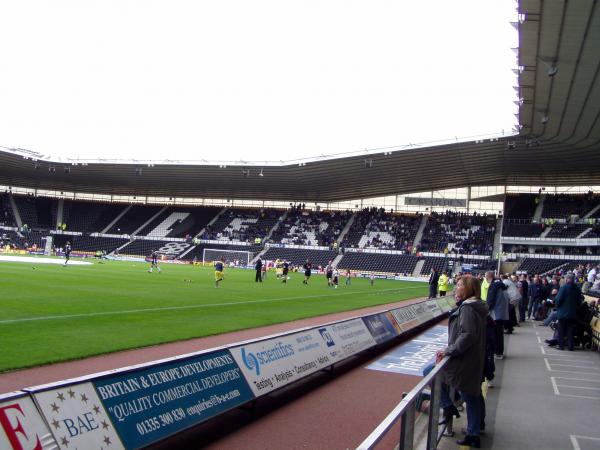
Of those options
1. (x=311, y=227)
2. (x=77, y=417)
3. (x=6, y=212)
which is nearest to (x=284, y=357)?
(x=77, y=417)

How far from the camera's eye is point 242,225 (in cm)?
7512

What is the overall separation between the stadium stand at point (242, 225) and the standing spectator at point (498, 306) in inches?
2301

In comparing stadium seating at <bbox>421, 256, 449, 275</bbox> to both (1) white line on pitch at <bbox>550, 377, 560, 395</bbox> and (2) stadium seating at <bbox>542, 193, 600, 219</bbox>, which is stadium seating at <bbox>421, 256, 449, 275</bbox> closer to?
(2) stadium seating at <bbox>542, 193, 600, 219</bbox>

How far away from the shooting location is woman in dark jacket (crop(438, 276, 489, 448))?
6562 mm

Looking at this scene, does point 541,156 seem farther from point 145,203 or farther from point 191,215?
point 145,203

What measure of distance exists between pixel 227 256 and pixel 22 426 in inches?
2494

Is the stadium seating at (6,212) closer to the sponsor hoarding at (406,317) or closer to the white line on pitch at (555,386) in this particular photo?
the sponsor hoarding at (406,317)

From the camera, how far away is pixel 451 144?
153 feet

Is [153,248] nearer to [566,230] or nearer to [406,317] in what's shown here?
[566,230]

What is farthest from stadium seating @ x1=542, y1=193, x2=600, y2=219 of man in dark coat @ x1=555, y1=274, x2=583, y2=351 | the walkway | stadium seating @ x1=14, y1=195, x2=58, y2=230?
stadium seating @ x1=14, y1=195, x2=58, y2=230

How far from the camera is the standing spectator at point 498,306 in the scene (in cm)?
1337

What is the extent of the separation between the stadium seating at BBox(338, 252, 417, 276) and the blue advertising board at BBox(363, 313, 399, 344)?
1750 inches

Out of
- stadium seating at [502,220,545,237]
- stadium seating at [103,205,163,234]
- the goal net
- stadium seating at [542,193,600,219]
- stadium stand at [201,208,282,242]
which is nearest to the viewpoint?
stadium seating at [502,220,545,237]

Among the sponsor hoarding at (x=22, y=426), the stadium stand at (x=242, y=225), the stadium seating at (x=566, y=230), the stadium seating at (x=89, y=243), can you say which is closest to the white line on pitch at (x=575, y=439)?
the sponsor hoarding at (x=22, y=426)
